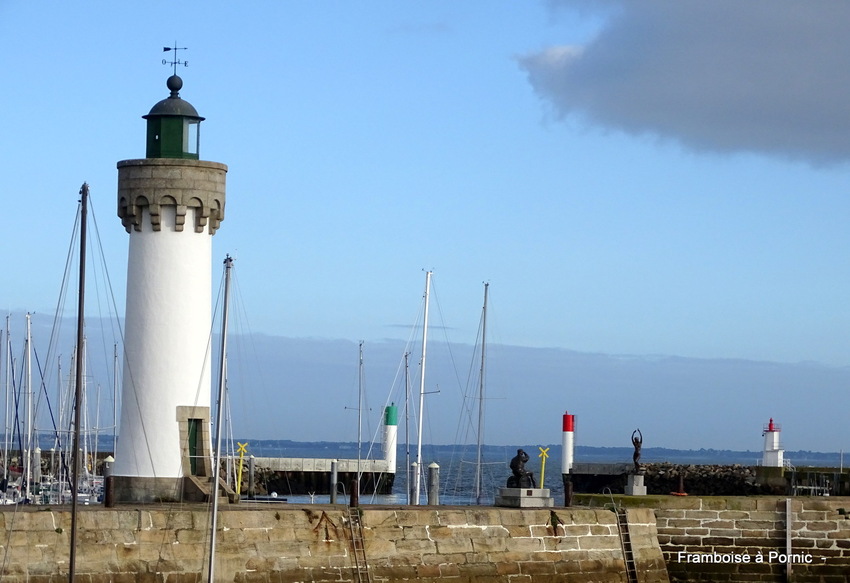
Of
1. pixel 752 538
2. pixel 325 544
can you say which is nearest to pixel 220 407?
pixel 325 544

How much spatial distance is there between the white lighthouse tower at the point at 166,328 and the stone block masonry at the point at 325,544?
261 centimetres

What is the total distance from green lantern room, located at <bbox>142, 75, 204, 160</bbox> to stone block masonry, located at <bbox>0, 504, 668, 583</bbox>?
6836 millimetres

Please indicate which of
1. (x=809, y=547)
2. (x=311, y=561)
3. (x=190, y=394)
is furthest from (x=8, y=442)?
(x=809, y=547)

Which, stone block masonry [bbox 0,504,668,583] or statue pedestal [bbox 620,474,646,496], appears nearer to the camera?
stone block masonry [bbox 0,504,668,583]

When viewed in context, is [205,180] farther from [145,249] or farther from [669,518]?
[669,518]

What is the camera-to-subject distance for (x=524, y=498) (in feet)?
80.1

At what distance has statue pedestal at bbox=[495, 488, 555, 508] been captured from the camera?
961 inches

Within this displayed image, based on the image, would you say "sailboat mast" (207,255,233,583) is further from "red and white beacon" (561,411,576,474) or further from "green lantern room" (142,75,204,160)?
"red and white beacon" (561,411,576,474)

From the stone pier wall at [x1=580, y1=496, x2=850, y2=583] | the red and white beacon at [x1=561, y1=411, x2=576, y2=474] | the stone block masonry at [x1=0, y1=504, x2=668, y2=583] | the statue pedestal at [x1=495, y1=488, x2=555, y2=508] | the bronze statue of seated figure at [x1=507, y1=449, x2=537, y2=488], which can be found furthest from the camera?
the red and white beacon at [x1=561, y1=411, x2=576, y2=474]

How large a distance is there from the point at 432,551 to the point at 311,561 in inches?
78.9

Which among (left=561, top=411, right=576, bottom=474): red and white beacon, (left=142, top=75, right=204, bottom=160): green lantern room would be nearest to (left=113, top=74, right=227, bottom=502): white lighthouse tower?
(left=142, top=75, right=204, bottom=160): green lantern room

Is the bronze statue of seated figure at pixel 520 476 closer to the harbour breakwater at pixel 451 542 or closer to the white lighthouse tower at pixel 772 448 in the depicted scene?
the harbour breakwater at pixel 451 542

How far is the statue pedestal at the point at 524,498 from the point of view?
2442 cm

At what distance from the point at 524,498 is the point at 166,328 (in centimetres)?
691
